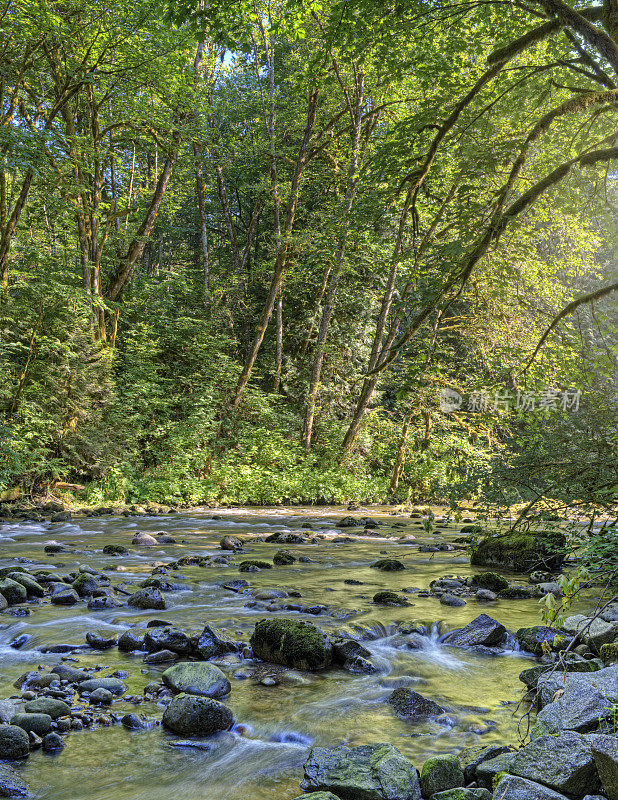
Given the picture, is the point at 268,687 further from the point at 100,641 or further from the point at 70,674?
the point at 100,641

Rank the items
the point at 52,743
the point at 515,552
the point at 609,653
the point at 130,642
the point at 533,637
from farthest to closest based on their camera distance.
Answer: the point at 515,552, the point at 533,637, the point at 130,642, the point at 609,653, the point at 52,743

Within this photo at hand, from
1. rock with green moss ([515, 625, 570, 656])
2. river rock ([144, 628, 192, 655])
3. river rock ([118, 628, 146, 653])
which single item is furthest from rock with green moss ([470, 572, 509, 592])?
river rock ([118, 628, 146, 653])

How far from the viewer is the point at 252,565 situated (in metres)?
8.51

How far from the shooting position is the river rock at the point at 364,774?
2816 millimetres

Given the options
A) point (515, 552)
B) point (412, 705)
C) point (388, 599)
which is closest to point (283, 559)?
point (388, 599)

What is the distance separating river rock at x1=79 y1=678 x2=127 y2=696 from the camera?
4.05 m

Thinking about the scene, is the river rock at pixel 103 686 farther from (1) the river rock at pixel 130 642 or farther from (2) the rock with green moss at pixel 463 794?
(2) the rock with green moss at pixel 463 794

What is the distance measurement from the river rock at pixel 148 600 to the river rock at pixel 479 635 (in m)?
3.09

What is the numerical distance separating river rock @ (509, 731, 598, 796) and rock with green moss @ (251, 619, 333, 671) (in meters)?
2.33

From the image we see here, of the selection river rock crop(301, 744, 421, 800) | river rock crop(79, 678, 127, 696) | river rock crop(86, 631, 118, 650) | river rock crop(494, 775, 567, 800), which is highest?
river rock crop(494, 775, 567, 800)

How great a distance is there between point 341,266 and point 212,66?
12.0 m

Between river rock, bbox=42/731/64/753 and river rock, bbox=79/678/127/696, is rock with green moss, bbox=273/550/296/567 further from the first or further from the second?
river rock, bbox=42/731/64/753

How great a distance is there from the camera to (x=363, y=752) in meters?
3.14

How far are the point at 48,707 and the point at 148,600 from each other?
265 cm
